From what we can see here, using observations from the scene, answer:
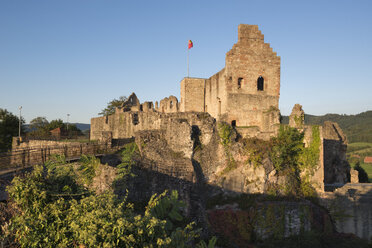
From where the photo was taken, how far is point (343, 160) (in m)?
26.5

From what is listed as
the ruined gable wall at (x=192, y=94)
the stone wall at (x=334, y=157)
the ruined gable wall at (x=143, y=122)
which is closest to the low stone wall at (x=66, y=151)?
the ruined gable wall at (x=143, y=122)

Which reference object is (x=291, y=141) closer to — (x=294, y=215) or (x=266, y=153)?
(x=266, y=153)

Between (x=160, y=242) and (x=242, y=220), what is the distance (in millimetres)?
14239

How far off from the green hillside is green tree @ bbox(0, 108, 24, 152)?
3425 inches

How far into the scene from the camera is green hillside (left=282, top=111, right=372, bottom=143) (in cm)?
11925

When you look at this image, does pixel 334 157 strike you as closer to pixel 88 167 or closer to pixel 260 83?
pixel 260 83

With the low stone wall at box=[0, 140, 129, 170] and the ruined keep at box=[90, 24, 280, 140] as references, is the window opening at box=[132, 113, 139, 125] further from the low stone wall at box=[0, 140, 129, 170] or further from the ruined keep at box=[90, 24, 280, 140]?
the low stone wall at box=[0, 140, 129, 170]

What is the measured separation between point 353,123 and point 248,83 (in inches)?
5496

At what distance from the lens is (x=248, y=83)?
27.6m

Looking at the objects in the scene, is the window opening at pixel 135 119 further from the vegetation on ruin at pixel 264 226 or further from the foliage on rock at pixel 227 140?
the vegetation on ruin at pixel 264 226

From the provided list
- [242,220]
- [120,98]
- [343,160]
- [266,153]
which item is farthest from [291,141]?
[120,98]

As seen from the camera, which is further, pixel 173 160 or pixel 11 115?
pixel 11 115

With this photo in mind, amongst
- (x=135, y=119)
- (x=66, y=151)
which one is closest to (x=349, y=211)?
(x=135, y=119)

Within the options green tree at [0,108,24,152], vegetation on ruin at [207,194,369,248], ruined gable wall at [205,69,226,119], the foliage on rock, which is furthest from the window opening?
green tree at [0,108,24,152]
